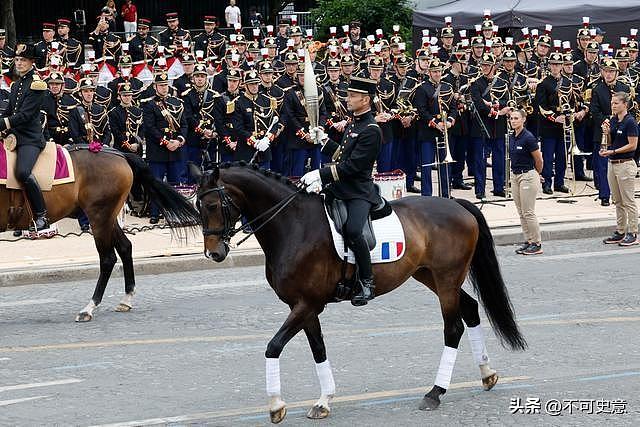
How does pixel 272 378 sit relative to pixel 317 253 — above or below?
below

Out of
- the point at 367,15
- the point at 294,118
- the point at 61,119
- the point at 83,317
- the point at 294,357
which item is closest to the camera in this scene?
the point at 294,357

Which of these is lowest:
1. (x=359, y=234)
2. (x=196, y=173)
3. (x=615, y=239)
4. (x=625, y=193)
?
(x=615, y=239)

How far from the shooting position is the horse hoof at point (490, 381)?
970 centimetres

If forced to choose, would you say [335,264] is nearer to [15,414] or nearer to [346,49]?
[15,414]

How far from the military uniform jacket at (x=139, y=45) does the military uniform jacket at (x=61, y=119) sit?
7.74 m

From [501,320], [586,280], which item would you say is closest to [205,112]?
[586,280]

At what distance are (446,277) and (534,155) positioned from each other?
7302 mm

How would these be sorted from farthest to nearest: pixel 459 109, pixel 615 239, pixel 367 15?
pixel 367 15, pixel 459 109, pixel 615 239

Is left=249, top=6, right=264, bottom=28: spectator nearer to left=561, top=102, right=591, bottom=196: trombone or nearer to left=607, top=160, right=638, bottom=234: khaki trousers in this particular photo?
left=561, top=102, right=591, bottom=196: trombone

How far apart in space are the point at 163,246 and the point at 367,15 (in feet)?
57.0

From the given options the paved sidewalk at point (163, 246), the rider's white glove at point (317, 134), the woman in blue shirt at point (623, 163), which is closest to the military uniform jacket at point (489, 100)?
the paved sidewalk at point (163, 246)

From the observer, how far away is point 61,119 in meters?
18.5

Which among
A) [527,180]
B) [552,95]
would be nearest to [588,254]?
[527,180]

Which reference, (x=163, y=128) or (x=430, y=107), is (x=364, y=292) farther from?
(x=430, y=107)
